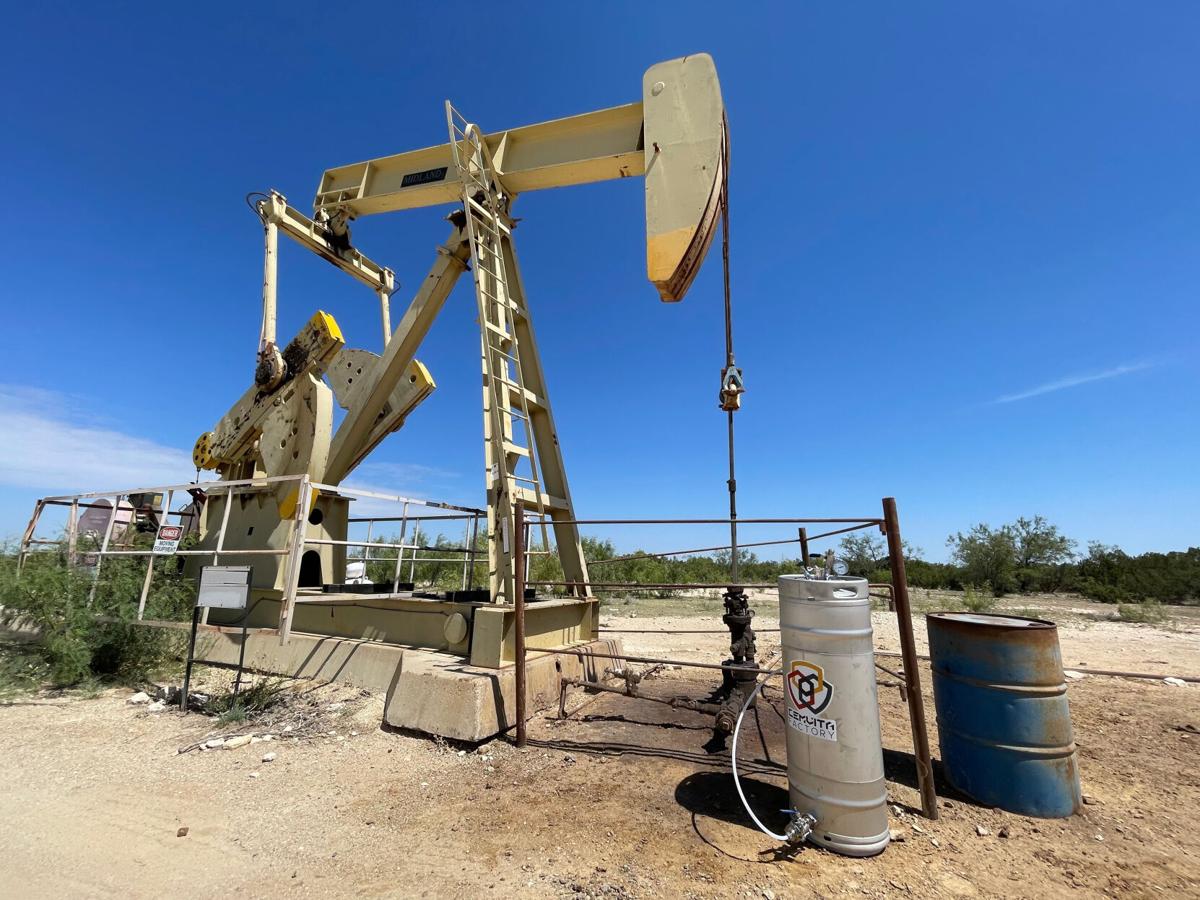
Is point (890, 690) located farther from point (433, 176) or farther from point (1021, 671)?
point (433, 176)

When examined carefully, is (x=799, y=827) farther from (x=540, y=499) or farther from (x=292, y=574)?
(x=292, y=574)

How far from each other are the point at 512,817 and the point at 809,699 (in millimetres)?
1769

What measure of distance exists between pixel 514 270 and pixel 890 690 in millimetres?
6505

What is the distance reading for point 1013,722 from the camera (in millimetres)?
3105

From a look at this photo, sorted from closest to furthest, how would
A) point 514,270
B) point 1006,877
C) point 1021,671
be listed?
1. point 1006,877
2. point 1021,671
3. point 514,270

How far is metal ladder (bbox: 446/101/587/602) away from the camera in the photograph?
5.07 m

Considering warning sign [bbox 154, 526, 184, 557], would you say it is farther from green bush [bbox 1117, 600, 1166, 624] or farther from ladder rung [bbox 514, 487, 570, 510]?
green bush [bbox 1117, 600, 1166, 624]

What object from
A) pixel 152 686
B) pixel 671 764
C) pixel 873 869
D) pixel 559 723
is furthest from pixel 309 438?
pixel 873 869

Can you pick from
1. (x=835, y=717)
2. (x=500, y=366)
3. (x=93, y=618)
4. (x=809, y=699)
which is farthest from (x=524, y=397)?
(x=93, y=618)

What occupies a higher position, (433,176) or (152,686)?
(433,176)

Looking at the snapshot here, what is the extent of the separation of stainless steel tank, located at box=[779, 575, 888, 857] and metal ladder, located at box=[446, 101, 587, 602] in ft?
8.63

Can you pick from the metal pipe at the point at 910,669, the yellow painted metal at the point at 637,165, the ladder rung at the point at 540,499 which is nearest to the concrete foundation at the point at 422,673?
the ladder rung at the point at 540,499

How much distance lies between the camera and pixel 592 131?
585 centimetres

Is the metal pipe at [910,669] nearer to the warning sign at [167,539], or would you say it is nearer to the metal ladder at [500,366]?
the metal ladder at [500,366]
